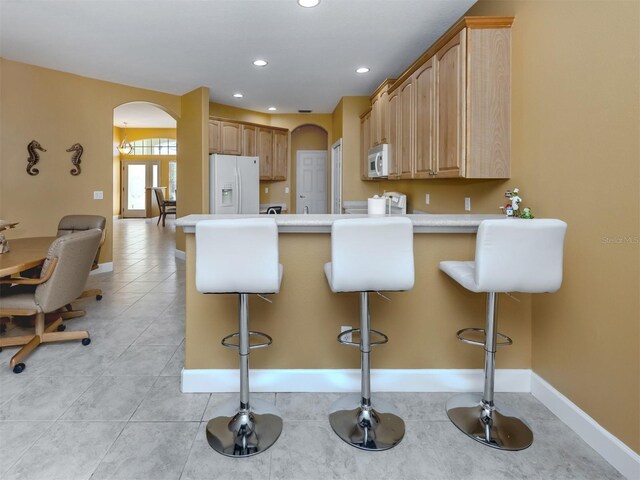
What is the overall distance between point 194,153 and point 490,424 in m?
5.44

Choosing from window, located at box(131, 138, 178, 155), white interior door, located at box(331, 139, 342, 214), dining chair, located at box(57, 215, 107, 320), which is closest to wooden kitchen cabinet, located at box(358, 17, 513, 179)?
dining chair, located at box(57, 215, 107, 320)

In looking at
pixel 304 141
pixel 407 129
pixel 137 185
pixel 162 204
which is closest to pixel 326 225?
pixel 407 129

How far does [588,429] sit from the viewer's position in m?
1.86

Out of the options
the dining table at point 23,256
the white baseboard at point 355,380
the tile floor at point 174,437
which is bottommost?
the tile floor at point 174,437

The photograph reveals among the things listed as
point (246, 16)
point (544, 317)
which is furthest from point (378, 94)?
point (544, 317)

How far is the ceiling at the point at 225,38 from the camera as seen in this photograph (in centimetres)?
328

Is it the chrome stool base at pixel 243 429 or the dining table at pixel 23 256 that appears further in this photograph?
the dining table at pixel 23 256

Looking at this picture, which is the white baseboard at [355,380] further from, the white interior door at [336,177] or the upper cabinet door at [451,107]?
the white interior door at [336,177]

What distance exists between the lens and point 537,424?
79.3 inches

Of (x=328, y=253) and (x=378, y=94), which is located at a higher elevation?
(x=378, y=94)

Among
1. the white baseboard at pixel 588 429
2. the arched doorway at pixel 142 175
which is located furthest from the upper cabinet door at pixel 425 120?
the arched doorway at pixel 142 175

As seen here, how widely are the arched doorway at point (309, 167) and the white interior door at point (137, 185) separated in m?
7.19

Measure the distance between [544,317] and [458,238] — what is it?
0.64 meters

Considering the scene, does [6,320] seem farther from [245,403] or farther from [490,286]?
[490,286]
